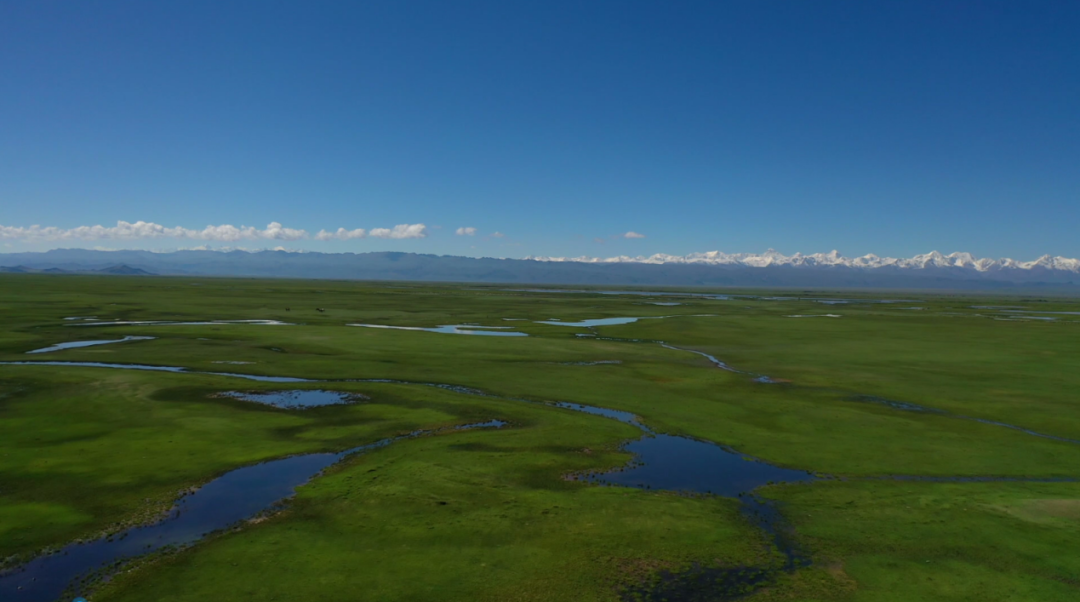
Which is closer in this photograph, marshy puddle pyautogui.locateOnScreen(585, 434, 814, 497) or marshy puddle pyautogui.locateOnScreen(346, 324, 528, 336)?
marshy puddle pyautogui.locateOnScreen(585, 434, 814, 497)

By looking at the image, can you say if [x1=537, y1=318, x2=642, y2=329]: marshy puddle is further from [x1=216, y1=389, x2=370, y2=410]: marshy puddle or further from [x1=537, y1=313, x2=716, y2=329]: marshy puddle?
[x1=216, y1=389, x2=370, y2=410]: marshy puddle

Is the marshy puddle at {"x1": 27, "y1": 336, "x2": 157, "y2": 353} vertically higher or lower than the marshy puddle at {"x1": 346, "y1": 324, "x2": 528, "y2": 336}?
lower

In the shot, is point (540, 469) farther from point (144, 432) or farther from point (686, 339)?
point (686, 339)

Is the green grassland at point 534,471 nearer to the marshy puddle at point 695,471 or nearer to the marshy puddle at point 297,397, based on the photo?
the marshy puddle at point 695,471

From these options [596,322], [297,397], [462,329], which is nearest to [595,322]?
[596,322]

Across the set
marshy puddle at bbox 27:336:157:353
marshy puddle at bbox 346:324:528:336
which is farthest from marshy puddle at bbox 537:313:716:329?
marshy puddle at bbox 27:336:157:353

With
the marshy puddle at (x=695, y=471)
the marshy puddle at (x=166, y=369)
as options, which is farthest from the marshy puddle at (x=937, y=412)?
the marshy puddle at (x=166, y=369)

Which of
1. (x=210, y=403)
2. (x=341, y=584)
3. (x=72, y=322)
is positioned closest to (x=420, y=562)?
(x=341, y=584)
